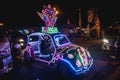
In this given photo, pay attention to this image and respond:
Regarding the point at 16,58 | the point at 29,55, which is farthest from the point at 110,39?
the point at 16,58

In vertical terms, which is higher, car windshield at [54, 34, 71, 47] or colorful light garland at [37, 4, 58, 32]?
colorful light garland at [37, 4, 58, 32]

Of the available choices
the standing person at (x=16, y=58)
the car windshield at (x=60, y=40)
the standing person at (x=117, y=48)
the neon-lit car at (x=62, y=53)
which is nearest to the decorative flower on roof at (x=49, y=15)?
the neon-lit car at (x=62, y=53)

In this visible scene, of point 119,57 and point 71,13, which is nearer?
point 119,57

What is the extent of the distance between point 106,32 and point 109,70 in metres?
6.37

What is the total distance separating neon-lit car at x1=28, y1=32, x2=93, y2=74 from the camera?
8930mm

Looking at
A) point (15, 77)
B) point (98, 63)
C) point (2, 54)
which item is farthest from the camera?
point (98, 63)

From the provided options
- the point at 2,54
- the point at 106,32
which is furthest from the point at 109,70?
the point at 106,32

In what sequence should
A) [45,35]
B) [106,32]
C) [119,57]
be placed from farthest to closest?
[106,32] < [119,57] < [45,35]

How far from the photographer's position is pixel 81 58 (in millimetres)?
9125

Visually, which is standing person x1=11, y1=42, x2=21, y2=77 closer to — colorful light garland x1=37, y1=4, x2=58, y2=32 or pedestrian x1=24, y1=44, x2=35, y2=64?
pedestrian x1=24, y1=44, x2=35, y2=64

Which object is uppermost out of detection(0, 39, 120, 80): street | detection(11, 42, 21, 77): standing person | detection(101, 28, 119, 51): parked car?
detection(101, 28, 119, 51): parked car

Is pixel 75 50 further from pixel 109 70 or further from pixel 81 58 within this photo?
pixel 109 70

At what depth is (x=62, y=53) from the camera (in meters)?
9.29

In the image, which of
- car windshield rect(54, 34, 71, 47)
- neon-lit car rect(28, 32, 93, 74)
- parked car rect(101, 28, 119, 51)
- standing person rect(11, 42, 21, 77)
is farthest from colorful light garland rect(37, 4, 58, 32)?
parked car rect(101, 28, 119, 51)
